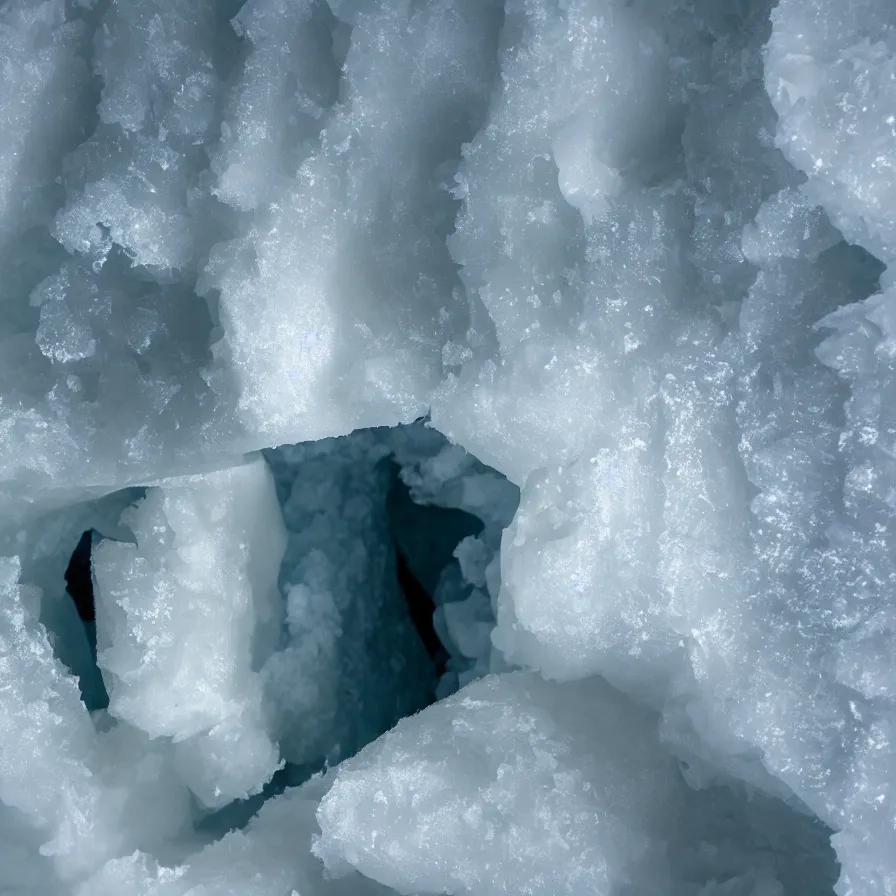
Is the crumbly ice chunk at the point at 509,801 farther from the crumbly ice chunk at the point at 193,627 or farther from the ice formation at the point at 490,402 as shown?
the crumbly ice chunk at the point at 193,627

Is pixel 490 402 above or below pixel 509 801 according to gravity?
above

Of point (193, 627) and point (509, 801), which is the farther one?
point (193, 627)

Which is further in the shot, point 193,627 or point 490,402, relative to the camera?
point 193,627

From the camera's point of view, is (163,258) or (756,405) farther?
(163,258)

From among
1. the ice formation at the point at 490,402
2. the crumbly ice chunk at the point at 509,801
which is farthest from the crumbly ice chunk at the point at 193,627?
the crumbly ice chunk at the point at 509,801

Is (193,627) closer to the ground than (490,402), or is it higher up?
closer to the ground

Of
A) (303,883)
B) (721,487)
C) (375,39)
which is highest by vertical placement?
(375,39)

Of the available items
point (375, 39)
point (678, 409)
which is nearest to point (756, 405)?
point (678, 409)

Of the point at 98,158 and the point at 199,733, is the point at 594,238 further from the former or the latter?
the point at 199,733
